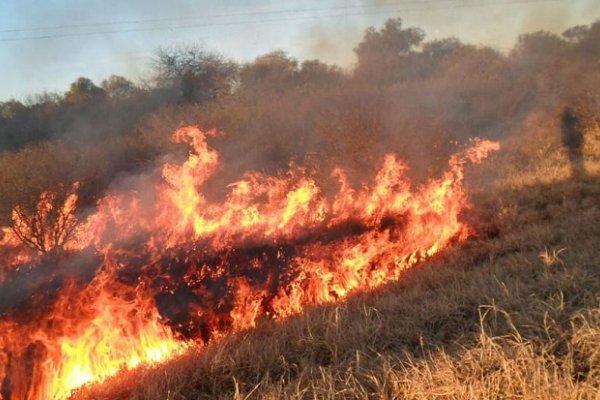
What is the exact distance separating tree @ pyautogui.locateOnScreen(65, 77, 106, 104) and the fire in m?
23.1

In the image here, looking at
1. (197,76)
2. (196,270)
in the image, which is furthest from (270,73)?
(196,270)

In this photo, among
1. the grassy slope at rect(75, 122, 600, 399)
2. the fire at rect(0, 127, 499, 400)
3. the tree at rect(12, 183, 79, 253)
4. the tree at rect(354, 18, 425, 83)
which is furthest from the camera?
the tree at rect(354, 18, 425, 83)

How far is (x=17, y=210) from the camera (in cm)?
959

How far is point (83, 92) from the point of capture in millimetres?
30578

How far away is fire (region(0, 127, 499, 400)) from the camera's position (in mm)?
4734

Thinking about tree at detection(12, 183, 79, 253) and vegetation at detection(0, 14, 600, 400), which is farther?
tree at detection(12, 183, 79, 253)

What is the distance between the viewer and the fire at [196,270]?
473 centimetres

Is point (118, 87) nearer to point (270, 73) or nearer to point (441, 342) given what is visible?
point (270, 73)

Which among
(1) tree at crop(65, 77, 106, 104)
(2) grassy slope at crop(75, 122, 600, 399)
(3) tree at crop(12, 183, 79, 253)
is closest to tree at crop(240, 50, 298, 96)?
(1) tree at crop(65, 77, 106, 104)

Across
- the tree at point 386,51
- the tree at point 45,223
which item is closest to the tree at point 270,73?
the tree at point 386,51

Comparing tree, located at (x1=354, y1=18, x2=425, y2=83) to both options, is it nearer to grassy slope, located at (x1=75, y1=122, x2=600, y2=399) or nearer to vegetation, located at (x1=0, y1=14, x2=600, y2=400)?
vegetation, located at (x1=0, y1=14, x2=600, y2=400)

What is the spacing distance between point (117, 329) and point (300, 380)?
253 cm

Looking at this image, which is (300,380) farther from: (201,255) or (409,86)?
(409,86)

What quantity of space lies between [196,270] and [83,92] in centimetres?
2876
